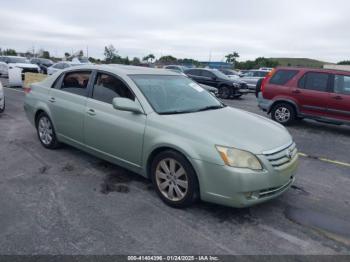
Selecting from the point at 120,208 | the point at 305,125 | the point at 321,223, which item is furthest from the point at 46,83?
the point at 305,125

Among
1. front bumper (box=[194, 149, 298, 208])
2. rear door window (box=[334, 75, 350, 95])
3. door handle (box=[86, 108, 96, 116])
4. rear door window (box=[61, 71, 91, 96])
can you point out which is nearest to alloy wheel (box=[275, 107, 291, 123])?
rear door window (box=[334, 75, 350, 95])

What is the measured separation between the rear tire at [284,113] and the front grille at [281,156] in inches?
234

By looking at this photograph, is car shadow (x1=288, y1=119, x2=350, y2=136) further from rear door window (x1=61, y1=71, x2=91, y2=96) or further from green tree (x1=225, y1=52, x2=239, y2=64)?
green tree (x1=225, y1=52, x2=239, y2=64)

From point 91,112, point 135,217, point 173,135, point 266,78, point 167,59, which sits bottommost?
point 135,217

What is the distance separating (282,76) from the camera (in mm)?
9633

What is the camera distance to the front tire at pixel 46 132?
18.4 ft

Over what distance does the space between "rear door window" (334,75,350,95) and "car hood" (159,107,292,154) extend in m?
5.43

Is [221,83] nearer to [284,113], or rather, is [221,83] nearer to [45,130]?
[284,113]

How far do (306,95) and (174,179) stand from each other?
673cm

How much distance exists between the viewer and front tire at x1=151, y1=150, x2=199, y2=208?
358cm

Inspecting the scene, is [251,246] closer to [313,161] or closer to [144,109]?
[144,109]

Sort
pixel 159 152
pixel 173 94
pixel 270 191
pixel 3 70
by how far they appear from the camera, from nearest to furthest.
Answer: pixel 270 191, pixel 159 152, pixel 173 94, pixel 3 70

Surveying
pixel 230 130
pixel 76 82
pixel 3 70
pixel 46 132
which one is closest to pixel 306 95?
pixel 230 130

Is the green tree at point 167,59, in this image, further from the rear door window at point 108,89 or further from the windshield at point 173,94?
the rear door window at point 108,89
